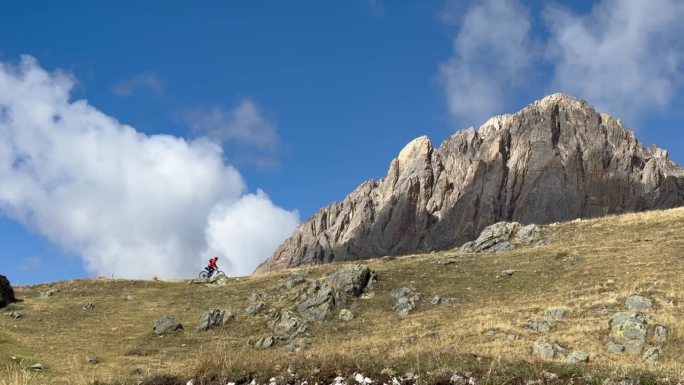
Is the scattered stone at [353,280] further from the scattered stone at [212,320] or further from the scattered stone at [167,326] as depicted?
the scattered stone at [167,326]

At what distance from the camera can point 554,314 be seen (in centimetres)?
3067

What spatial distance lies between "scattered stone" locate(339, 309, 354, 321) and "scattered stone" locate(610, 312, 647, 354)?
54.7 feet

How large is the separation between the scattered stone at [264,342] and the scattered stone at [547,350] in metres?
16.0

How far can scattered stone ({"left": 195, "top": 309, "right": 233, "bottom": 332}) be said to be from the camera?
3812 cm

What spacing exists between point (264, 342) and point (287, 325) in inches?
117

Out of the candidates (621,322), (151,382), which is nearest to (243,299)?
(621,322)

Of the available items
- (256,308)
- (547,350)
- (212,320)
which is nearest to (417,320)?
(547,350)

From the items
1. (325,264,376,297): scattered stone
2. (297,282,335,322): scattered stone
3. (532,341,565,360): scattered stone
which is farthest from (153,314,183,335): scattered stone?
(532,341,565,360): scattered stone

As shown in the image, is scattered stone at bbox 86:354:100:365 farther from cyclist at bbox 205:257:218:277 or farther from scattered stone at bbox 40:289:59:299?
cyclist at bbox 205:257:218:277

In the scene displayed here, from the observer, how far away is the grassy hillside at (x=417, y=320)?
12.5m

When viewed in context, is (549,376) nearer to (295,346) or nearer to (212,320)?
(295,346)

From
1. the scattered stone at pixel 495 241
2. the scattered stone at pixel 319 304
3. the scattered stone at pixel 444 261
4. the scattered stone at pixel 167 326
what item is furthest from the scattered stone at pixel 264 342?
the scattered stone at pixel 495 241

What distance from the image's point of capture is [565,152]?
568 feet

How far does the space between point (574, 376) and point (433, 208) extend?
170 meters
